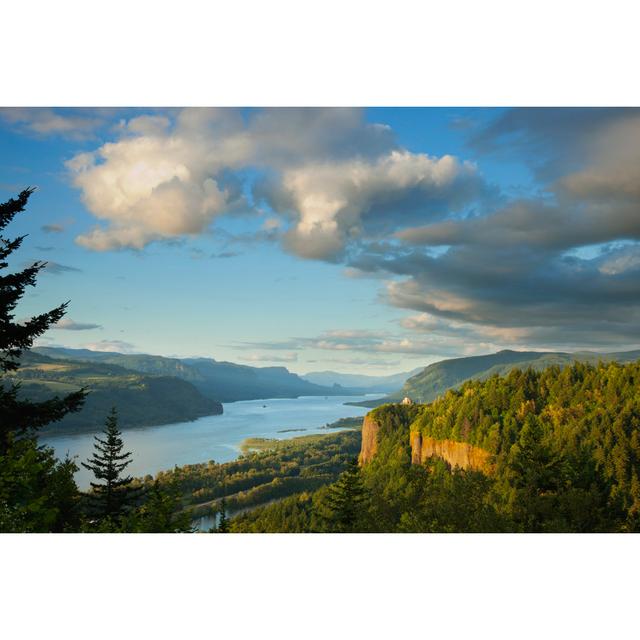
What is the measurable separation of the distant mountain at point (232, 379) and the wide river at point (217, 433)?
626mm

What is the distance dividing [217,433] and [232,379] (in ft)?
16.0

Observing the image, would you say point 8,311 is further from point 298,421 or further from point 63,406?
point 298,421

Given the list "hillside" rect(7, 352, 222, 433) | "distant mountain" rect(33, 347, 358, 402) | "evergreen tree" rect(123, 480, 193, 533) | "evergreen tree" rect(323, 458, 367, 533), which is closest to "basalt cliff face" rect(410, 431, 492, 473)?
"evergreen tree" rect(323, 458, 367, 533)

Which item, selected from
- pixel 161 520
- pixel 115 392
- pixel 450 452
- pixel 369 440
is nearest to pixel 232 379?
pixel 115 392

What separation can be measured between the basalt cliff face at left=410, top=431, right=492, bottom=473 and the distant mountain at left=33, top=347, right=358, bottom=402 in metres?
4.74

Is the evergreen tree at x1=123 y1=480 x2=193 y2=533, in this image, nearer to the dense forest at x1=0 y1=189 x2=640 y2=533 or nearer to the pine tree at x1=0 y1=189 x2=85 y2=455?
the dense forest at x1=0 y1=189 x2=640 y2=533

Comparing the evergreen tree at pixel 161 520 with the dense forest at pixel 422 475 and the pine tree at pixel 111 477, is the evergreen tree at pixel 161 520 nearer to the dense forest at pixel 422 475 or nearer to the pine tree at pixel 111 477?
the dense forest at pixel 422 475

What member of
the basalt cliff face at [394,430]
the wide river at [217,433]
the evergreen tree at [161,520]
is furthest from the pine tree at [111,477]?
the basalt cliff face at [394,430]

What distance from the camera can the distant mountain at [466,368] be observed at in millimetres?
16125

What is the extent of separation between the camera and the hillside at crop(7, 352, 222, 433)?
49.7ft

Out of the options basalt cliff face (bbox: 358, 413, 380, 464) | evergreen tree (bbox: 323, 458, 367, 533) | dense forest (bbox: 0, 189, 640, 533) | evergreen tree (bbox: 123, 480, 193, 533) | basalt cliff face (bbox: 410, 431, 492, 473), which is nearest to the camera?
evergreen tree (bbox: 123, 480, 193, 533)

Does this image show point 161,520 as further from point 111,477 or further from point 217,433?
point 217,433

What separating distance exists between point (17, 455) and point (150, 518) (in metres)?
1.62
